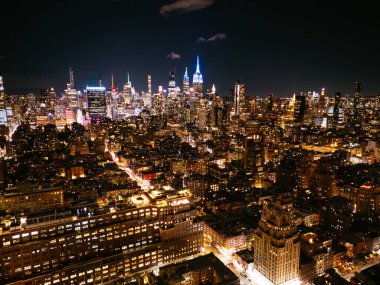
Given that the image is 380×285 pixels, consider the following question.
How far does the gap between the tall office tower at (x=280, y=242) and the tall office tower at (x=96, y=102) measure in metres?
141

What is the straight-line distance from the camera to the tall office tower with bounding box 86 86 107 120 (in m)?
162

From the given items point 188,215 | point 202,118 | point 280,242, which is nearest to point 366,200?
point 280,242

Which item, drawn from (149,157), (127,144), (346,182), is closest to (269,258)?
(346,182)

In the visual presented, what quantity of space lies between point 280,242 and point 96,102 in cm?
14877

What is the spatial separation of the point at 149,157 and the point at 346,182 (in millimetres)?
48170

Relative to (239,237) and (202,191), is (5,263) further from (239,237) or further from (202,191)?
(202,191)

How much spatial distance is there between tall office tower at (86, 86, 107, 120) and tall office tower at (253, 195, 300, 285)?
14067 cm

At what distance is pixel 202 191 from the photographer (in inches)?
2414

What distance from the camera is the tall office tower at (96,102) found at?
162 metres

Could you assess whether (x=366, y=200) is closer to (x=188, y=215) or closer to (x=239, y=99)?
(x=188, y=215)

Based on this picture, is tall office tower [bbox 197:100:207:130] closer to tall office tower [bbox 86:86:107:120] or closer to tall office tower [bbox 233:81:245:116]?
tall office tower [bbox 233:81:245:116]

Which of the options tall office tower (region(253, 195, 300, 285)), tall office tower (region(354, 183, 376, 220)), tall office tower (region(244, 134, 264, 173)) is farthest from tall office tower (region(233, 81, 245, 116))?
tall office tower (region(253, 195, 300, 285))

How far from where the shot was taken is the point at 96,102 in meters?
163

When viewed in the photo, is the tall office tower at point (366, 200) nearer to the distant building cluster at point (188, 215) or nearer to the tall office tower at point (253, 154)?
the distant building cluster at point (188, 215)
